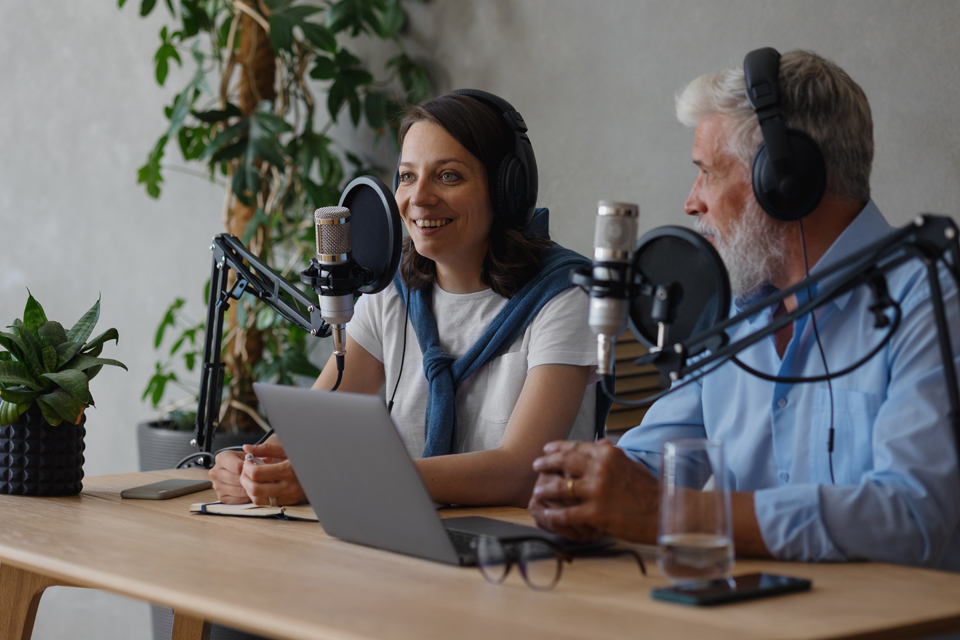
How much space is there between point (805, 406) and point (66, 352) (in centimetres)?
121

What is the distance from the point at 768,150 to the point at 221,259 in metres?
0.89

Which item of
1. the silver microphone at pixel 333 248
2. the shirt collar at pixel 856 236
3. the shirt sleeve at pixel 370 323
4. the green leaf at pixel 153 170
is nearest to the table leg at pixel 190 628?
the shirt sleeve at pixel 370 323

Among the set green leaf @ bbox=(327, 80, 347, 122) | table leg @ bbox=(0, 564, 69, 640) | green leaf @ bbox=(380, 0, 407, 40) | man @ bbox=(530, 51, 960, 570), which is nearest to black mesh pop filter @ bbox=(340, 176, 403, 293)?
man @ bbox=(530, 51, 960, 570)

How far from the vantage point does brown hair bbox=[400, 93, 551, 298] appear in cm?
185

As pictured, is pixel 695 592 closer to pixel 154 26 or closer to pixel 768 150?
pixel 768 150

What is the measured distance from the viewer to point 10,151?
4031mm

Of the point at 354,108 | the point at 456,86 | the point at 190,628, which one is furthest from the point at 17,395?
the point at 456,86

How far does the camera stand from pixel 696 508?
37.9 inches

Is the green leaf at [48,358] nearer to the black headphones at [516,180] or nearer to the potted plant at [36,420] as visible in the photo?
the potted plant at [36,420]

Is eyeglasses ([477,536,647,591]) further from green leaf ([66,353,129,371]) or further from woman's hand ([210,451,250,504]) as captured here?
green leaf ([66,353,129,371])

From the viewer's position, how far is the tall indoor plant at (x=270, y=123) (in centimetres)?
308

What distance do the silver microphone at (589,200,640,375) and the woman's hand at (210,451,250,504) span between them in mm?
675

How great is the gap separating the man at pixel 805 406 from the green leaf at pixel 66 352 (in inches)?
35.9

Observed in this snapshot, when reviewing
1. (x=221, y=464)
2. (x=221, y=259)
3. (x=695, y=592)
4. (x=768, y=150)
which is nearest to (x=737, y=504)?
(x=695, y=592)
